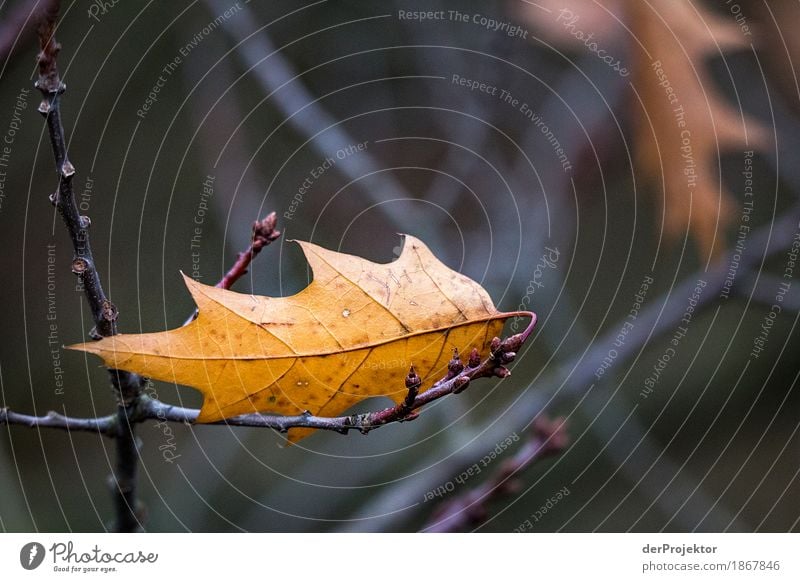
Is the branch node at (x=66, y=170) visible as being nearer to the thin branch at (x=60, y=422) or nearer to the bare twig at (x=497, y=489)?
the thin branch at (x=60, y=422)

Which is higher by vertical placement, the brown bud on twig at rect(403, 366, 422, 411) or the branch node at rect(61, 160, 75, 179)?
the branch node at rect(61, 160, 75, 179)

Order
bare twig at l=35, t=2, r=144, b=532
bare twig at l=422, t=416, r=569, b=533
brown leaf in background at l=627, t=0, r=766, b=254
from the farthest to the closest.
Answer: brown leaf in background at l=627, t=0, r=766, b=254 → bare twig at l=422, t=416, r=569, b=533 → bare twig at l=35, t=2, r=144, b=532

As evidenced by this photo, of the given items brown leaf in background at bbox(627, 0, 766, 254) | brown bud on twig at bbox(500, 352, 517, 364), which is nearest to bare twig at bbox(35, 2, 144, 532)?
brown bud on twig at bbox(500, 352, 517, 364)

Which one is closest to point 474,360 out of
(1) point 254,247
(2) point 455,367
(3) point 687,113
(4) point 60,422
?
(2) point 455,367

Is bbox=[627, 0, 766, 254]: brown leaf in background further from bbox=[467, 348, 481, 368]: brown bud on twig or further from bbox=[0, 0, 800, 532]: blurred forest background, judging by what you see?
bbox=[467, 348, 481, 368]: brown bud on twig

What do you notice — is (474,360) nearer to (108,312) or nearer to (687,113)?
(108,312)
